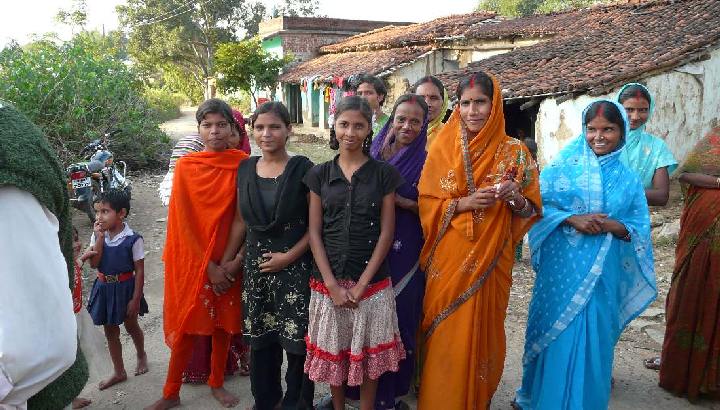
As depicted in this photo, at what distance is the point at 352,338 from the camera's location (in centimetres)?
247

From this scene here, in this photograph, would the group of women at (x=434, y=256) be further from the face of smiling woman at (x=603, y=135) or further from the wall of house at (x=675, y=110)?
the wall of house at (x=675, y=110)

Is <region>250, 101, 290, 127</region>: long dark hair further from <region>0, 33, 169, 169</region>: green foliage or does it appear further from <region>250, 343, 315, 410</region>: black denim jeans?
<region>0, 33, 169, 169</region>: green foliage

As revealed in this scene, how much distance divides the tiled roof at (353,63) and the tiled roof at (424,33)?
8.6 inches

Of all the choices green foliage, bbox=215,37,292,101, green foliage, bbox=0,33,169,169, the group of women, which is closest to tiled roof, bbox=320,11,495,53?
green foliage, bbox=215,37,292,101

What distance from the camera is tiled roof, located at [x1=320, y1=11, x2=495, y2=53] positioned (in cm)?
1548

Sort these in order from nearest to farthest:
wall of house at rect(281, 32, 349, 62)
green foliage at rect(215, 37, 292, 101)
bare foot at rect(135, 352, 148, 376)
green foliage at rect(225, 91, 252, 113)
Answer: bare foot at rect(135, 352, 148, 376) → green foliage at rect(215, 37, 292, 101) → wall of house at rect(281, 32, 349, 62) → green foliage at rect(225, 91, 252, 113)

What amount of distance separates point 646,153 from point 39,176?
10.1 feet

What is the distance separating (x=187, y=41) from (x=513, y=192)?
3001cm

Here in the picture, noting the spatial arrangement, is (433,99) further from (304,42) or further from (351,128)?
(304,42)

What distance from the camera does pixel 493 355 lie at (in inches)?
101

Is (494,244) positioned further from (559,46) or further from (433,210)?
(559,46)

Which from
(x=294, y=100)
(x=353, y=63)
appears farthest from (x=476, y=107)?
(x=294, y=100)

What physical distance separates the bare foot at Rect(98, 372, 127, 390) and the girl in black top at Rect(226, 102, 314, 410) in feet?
3.51

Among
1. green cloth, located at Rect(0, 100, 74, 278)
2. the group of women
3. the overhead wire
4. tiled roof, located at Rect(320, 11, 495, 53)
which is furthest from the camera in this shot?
the overhead wire
